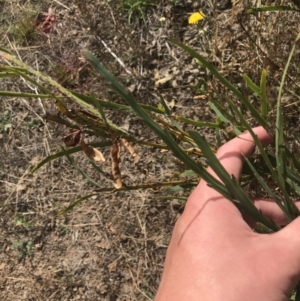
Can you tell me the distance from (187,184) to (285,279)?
0.29 metres

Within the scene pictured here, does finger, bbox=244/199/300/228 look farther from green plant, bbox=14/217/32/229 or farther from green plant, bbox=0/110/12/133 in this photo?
green plant, bbox=0/110/12/133

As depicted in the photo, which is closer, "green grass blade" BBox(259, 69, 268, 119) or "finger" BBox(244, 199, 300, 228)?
"green grass blade" BBox(259, 69, 268, 119)

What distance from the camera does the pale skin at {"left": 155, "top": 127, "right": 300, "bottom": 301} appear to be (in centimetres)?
73

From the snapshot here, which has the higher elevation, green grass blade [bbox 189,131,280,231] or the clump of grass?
green grass blade [bbox 189,131,280,231]

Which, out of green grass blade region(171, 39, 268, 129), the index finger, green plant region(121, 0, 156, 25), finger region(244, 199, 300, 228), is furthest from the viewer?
green plant region(121, 0, 156, 25)

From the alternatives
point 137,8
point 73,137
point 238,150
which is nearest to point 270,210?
point 238,150

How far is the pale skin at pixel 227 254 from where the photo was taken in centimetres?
73

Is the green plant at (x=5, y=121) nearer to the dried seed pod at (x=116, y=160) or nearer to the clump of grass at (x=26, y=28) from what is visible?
the clump of grass at (x=26, y=28)

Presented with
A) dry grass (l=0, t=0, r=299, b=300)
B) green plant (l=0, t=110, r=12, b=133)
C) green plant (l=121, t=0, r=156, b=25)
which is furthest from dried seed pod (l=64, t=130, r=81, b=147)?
green plant (l=0, t=110, r=12, b=133)

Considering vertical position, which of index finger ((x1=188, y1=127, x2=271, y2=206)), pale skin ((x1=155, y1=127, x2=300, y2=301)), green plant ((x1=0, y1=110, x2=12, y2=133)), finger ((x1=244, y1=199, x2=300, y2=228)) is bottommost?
green plant ((x1=0, y1=110, x2=12, y2=133))

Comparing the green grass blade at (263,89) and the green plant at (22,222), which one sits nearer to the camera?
the green grass blade at (263,89)

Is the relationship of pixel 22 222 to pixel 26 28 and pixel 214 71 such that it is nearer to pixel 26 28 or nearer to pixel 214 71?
pixel 26 28

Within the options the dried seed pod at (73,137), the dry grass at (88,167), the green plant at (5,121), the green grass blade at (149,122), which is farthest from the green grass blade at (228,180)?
the green plant at (5,121)

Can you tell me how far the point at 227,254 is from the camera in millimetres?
765
